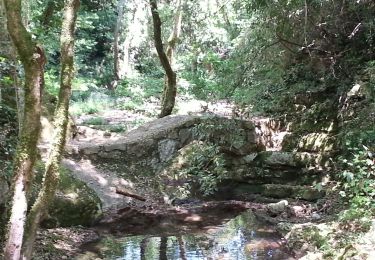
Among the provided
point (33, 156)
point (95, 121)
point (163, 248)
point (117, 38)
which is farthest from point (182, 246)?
point (117, 38)

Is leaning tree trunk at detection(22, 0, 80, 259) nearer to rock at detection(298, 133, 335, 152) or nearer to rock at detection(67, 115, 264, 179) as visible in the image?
rock at detection(67, 115, 264, 179)

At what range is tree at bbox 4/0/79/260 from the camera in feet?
14.7

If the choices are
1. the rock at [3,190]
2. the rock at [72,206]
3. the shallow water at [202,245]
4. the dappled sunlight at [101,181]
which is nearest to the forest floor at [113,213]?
the dappled sunlight at [101,181]

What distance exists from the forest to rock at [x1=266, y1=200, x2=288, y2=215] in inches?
1.5

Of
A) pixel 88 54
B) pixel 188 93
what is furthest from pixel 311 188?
pixel 88 54

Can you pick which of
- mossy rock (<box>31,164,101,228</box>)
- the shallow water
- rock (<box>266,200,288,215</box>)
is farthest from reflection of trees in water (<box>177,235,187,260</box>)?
rock (<box>266,200,288,215</box>)

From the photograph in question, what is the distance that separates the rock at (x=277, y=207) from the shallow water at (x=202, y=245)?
635 millimetres

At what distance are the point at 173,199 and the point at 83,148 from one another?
2459mm

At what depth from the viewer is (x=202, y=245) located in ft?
21.9

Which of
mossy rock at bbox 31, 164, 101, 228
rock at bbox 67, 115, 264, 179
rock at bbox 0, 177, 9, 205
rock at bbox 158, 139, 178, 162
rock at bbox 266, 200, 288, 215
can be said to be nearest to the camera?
rock at bbox 0, 177, 9, 205

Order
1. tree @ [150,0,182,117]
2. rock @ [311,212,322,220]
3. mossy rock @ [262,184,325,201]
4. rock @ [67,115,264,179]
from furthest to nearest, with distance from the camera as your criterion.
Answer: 1. tree @ [150,0,182,117]
2. rock @ [67,115,264,179]
3. mossy rock @ [262,184,325,201]
4. rock @ [311,212,322,220]

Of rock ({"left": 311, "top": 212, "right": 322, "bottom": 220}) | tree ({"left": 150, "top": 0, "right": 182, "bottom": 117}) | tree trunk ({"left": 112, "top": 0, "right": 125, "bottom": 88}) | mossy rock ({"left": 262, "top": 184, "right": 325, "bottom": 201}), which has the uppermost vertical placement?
tree trunk ({"left": 112, "top": 0, "right": 125, "bottom": 88})

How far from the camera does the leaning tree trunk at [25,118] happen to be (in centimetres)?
451

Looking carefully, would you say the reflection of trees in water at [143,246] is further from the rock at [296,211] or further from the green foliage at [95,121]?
the green foliage at [95,121]
